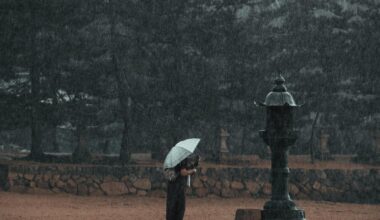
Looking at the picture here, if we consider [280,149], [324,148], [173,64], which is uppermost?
[173,64]

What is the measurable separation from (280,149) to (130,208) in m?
9.68

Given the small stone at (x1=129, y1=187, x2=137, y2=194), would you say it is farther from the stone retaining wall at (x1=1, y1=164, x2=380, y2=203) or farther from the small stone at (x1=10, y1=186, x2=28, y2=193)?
the small stone at (x1=10, y1=186, x2=28, y2=193)

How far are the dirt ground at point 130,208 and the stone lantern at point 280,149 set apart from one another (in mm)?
6463

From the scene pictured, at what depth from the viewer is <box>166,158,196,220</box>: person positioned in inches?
508

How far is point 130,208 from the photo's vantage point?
893 inches

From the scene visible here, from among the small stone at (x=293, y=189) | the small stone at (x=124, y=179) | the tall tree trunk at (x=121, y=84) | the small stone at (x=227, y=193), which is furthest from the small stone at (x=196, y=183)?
the tall tree trunk at (x=121, y=84)

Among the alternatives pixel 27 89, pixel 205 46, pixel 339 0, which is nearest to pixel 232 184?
pixel 205 46

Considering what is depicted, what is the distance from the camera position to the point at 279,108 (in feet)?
45.6

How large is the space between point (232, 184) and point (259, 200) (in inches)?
44.2

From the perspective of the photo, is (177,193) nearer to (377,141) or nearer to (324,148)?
(377,141)

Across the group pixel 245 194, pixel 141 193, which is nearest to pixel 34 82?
pixel 141 193

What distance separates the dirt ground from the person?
6.97m

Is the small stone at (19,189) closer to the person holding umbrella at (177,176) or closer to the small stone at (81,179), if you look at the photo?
the small stone at (81,179)

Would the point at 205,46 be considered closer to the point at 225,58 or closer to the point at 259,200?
the point at 225,58
